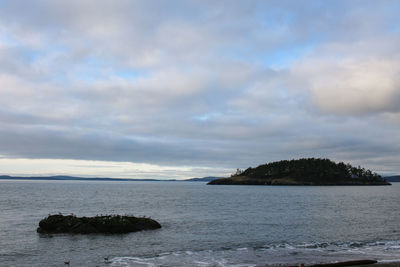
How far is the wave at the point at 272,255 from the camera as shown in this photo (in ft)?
95.3

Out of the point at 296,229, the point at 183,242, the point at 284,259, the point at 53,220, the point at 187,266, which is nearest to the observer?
the point at 187,266

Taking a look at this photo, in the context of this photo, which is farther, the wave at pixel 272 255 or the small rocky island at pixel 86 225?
the small rocky island at pixel 86 225

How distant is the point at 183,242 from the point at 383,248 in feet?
62.9

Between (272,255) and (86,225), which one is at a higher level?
(86,225)

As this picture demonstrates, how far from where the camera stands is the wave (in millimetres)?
29047

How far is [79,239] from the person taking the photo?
3900 cm

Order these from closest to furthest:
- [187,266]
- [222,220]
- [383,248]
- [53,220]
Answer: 1. [187,266]
2. [383,248]
3. [53,220]
4. [222,220]

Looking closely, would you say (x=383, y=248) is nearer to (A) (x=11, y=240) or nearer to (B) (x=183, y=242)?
(B) (x=183, y=242)

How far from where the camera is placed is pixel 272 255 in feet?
106

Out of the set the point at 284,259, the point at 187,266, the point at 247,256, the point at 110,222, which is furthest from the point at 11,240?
the point at 284,259

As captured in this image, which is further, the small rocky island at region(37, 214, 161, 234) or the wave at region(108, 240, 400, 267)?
the small rocky island at region(37, 214, 161, 234)

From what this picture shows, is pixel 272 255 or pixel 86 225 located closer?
pixel 272 255

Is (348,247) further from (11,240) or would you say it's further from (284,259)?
(11,240)

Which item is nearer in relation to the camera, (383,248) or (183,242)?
(383,248)
